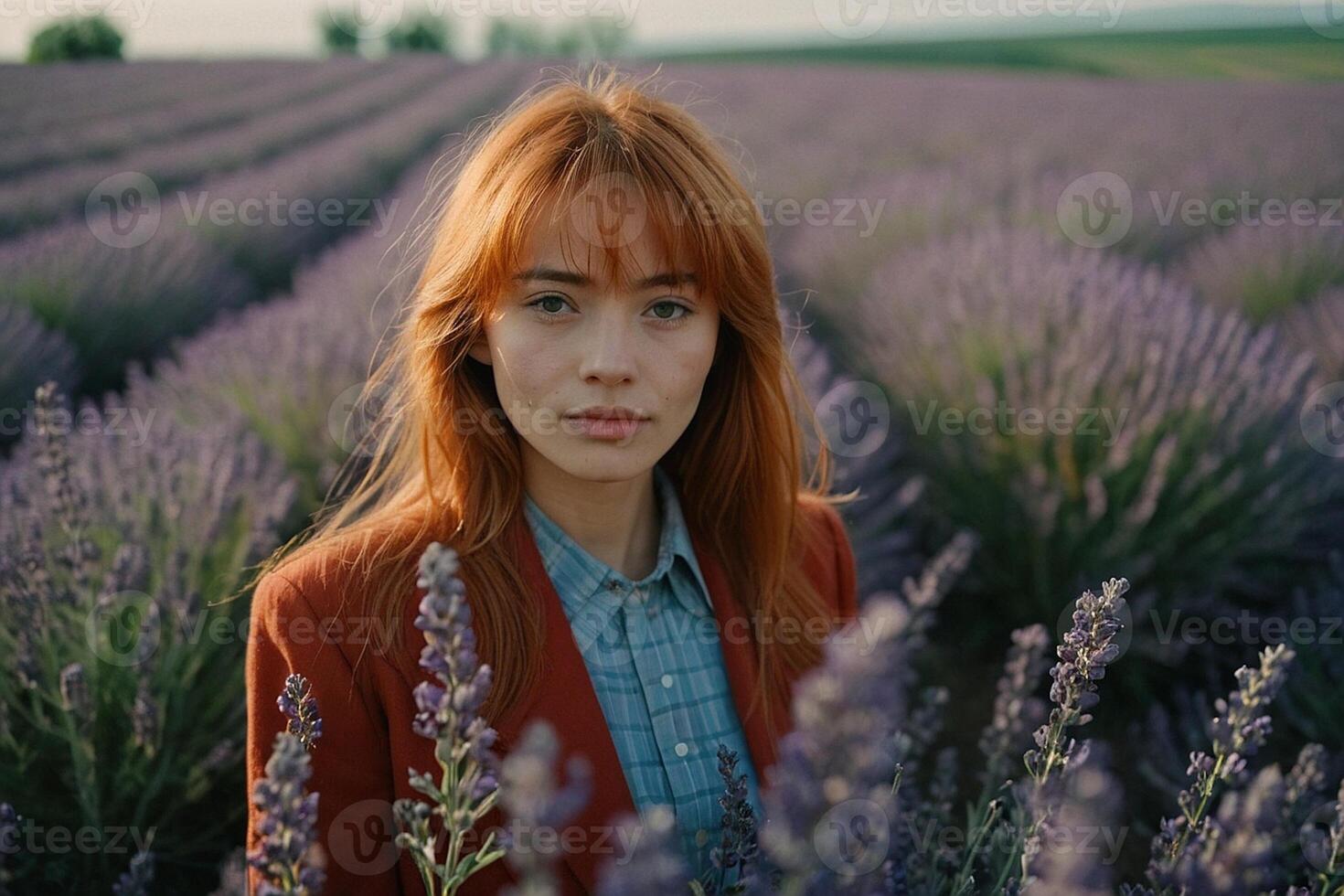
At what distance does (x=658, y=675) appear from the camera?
1599 mm

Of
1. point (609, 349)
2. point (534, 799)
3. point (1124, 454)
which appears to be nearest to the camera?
point (534, 799)

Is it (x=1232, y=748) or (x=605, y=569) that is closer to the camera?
(x=1232, y=748)

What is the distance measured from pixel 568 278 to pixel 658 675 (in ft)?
2.09

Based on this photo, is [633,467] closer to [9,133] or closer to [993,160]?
[9,133]

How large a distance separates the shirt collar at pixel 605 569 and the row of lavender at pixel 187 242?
2.78m

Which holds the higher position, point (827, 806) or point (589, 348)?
point (589, 348)

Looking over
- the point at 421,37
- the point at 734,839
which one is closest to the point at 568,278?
the point at 734,839

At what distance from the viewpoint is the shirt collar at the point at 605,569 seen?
160 centimetres

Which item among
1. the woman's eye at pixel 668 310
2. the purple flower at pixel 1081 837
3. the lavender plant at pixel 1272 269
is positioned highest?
the lavender plant at pixel 1272 269

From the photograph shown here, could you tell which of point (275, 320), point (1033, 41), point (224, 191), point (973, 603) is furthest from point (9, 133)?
point (1033, 41)

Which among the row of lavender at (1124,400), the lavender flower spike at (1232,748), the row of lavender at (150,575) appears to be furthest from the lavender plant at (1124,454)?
the lavender flower spike at (1232,748)

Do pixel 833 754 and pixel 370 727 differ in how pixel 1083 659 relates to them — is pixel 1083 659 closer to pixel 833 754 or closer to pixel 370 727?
pixel 833 754

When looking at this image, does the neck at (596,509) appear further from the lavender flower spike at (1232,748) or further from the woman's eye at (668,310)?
the lavender flower spike at (1232,748)

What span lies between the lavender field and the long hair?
0.22m
